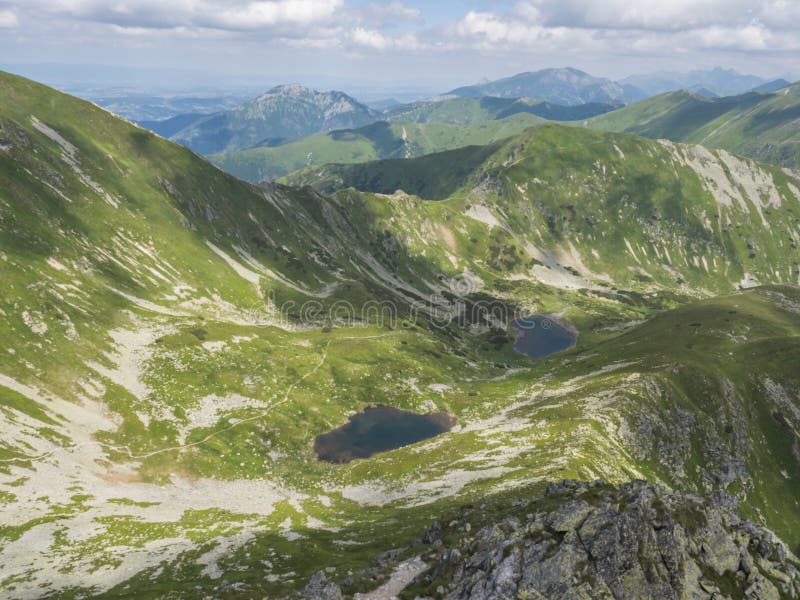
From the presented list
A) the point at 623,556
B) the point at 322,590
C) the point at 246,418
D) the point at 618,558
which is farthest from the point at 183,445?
the point at 623,556

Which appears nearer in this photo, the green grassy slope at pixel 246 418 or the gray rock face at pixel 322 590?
the gray rock face at pixel 322 590

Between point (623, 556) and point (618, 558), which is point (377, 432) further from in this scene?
point (623, 556)

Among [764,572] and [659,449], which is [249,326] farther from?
[764,572]

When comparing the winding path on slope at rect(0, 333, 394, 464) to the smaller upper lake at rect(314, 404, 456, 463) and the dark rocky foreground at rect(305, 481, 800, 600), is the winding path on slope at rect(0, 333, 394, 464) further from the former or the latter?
the dark rocky foreground at rect(305, 481, 800, 600)

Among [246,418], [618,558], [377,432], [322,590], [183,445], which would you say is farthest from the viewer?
[377,432]

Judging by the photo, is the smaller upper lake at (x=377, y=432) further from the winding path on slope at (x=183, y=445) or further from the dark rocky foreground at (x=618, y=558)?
the dark rocky foreground at (x=618, y=558)

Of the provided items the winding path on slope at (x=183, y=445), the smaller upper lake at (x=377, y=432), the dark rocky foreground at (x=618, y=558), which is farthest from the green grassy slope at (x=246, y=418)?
the dark rocky foreground at (x=618, y=558)

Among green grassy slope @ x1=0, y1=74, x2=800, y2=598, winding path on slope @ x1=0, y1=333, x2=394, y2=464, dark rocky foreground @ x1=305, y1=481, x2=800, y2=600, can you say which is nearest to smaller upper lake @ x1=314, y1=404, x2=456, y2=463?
green grassy slope @ x1=0, y1=74, x2=800, y2=598
